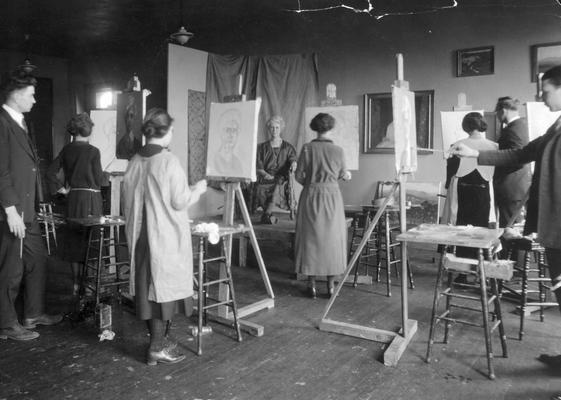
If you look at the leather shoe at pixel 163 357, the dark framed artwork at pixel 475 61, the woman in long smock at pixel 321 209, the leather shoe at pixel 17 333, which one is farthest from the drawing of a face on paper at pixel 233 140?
the dark framed artwork at pixel 475 61

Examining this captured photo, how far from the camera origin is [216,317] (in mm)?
3531

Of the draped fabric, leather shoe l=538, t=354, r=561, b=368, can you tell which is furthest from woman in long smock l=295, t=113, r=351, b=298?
the draped fabric

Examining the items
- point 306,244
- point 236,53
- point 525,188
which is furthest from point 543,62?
point 236,53

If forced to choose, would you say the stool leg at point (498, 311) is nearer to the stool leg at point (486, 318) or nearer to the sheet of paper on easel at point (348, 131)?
the stool leg at point (486, 318)

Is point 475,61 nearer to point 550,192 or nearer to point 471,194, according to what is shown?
point 471,194

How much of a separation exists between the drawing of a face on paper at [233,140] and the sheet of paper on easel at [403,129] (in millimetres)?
1016

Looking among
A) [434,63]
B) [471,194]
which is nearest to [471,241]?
[471,194]

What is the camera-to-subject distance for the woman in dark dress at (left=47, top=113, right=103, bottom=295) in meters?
3.93

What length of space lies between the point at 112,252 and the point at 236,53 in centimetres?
415

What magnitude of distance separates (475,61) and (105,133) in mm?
4439

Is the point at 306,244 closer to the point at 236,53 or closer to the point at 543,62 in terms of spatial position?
the point at 543,62

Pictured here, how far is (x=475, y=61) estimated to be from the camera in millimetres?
6004

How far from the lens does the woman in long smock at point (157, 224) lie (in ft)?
8.75

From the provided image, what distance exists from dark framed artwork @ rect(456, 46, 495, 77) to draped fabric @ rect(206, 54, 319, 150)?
191 centimetres
